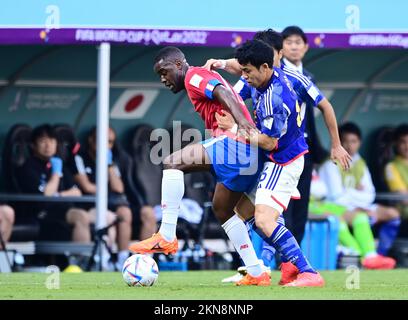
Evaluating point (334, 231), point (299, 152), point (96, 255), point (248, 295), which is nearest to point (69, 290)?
point (248, 295)

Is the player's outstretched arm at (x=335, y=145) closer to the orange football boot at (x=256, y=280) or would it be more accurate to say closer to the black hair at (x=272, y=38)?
the black hair at (x=272, y=38)

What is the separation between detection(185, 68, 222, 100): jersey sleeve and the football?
1.25 metres

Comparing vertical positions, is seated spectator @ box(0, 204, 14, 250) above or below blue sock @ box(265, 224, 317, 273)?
above

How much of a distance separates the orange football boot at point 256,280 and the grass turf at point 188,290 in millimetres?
121

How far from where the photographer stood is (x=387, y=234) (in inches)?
583

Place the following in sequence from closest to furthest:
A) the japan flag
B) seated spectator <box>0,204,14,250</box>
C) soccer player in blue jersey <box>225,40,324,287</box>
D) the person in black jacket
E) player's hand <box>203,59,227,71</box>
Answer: soccer player in blue jersey <box>225,40,324,287</box> < player's hand <box>203,59,227,71</box> < the person in black jacket < seated spectator <box>0,204,14,250</box> < the japan flag

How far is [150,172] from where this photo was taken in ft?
48.4

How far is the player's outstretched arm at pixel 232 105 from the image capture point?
839 centimetres

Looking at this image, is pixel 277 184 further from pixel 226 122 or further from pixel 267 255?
pixel 267 255

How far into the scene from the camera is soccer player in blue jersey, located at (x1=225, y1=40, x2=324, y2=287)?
850 centimetres

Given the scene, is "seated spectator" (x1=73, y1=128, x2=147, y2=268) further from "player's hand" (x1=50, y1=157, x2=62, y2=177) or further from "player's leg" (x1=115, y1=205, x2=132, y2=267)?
"player's hand" (x1=50, y1=157, x2=62, y2=177)

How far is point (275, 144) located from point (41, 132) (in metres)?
5.81

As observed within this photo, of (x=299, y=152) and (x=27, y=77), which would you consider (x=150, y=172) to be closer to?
(x=27, y=77)

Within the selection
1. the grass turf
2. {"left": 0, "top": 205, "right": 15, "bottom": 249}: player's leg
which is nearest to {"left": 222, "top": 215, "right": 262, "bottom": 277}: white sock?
the grass turf
